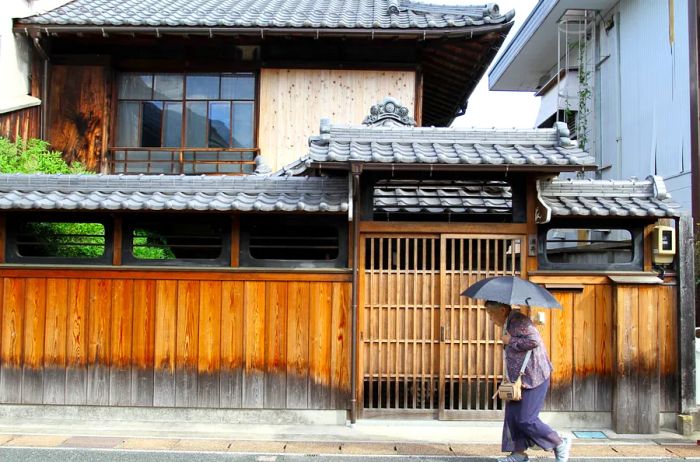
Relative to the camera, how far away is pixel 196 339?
782 centimetres

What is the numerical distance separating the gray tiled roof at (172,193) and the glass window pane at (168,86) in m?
4.98

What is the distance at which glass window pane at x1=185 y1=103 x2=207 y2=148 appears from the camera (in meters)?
12.4

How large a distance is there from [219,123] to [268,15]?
256cm

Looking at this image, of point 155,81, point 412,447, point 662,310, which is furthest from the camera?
point 155,81

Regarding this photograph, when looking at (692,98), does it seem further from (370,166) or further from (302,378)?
(302,378)

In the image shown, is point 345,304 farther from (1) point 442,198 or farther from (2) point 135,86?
(2) point 135,86

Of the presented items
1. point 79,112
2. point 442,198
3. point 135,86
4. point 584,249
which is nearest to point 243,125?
point 135,86

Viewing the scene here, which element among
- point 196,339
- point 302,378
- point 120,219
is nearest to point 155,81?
point 120,219

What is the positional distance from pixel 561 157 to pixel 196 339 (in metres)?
5.36

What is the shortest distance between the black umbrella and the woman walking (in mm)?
237

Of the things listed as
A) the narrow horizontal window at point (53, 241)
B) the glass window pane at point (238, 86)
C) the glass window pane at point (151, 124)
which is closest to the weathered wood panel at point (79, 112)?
the glass window pane at point (151, 124)

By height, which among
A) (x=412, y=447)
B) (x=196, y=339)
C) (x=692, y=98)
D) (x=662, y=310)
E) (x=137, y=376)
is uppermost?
(x=692, y=98)

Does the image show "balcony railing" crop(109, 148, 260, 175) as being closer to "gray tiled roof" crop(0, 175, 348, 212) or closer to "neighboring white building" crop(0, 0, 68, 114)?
"neighboring white building" crop(0, 0, 68, 114)

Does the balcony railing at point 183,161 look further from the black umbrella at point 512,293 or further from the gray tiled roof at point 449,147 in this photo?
the black umbrella at point 512,293
